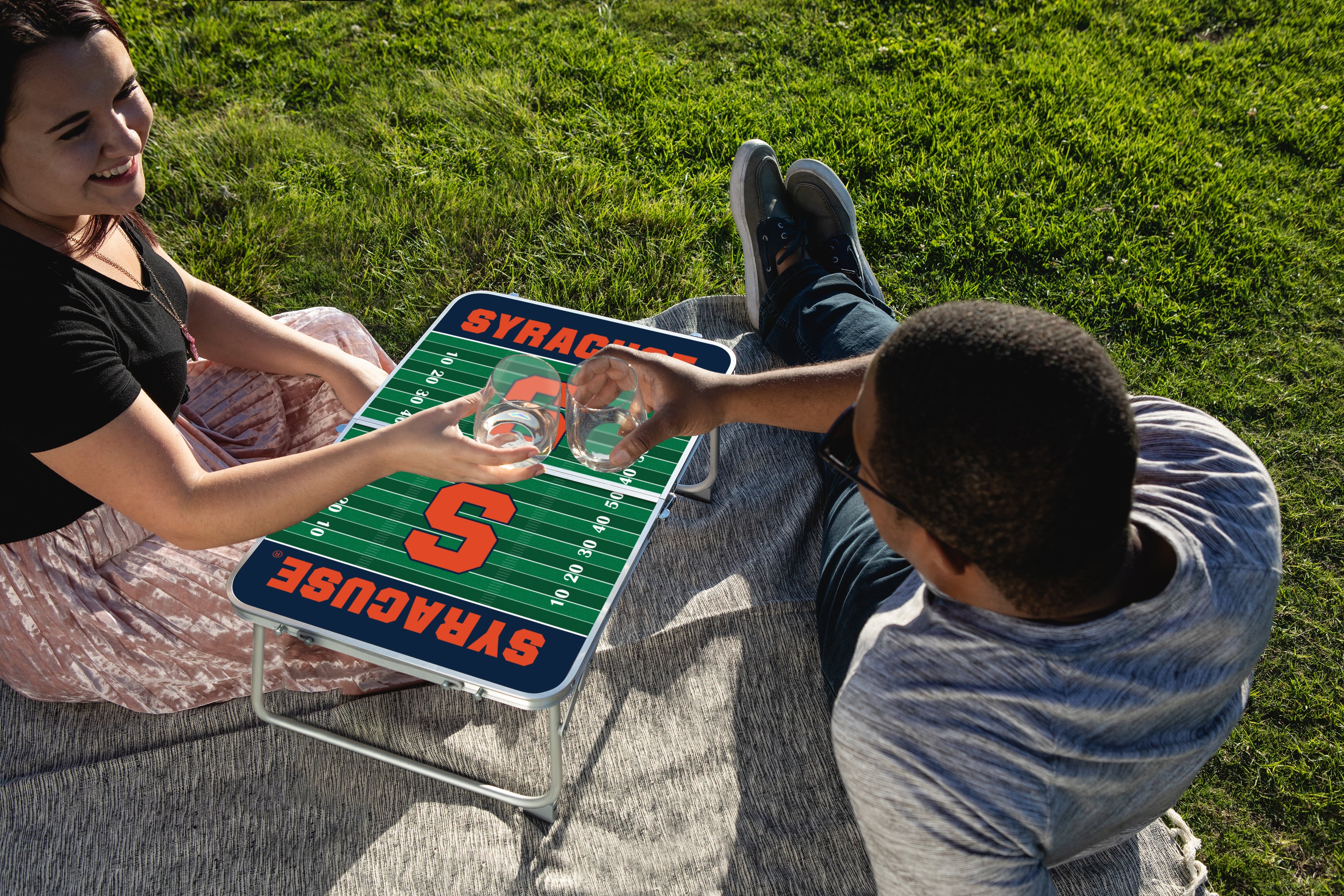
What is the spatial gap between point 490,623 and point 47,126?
157 centimetres

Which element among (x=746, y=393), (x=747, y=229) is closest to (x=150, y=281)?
(x=746, y=393)

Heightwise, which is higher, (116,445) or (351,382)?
(116,445)

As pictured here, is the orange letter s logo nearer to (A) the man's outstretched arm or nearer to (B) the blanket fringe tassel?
(A) the man's outstretched arm

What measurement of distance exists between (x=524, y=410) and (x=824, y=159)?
3006 mm

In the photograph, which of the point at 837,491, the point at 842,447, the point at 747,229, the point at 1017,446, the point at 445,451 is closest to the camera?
the point at 1017,446

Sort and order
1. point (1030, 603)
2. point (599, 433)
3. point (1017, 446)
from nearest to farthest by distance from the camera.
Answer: point (1017, 446) → point (1030, 603) → point (599, 433)

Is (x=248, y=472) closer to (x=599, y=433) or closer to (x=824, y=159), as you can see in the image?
(x=599, y=433)

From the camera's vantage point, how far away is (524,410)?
2695 mm

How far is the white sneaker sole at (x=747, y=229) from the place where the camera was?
403 centimetres

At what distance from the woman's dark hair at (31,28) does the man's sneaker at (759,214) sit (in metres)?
2.40

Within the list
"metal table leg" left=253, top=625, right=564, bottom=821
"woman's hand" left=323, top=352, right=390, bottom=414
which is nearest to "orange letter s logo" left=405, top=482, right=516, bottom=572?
"metal table leg" left=253, top=625, right=564, bottom=821

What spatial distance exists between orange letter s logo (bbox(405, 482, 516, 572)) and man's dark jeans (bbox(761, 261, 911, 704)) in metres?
0.96

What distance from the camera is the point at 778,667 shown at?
3086mm

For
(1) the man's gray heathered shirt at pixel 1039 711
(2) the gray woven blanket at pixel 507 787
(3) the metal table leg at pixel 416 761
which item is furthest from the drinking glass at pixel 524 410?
(1) the man's gray heathered shirt at pixel 1039 711
